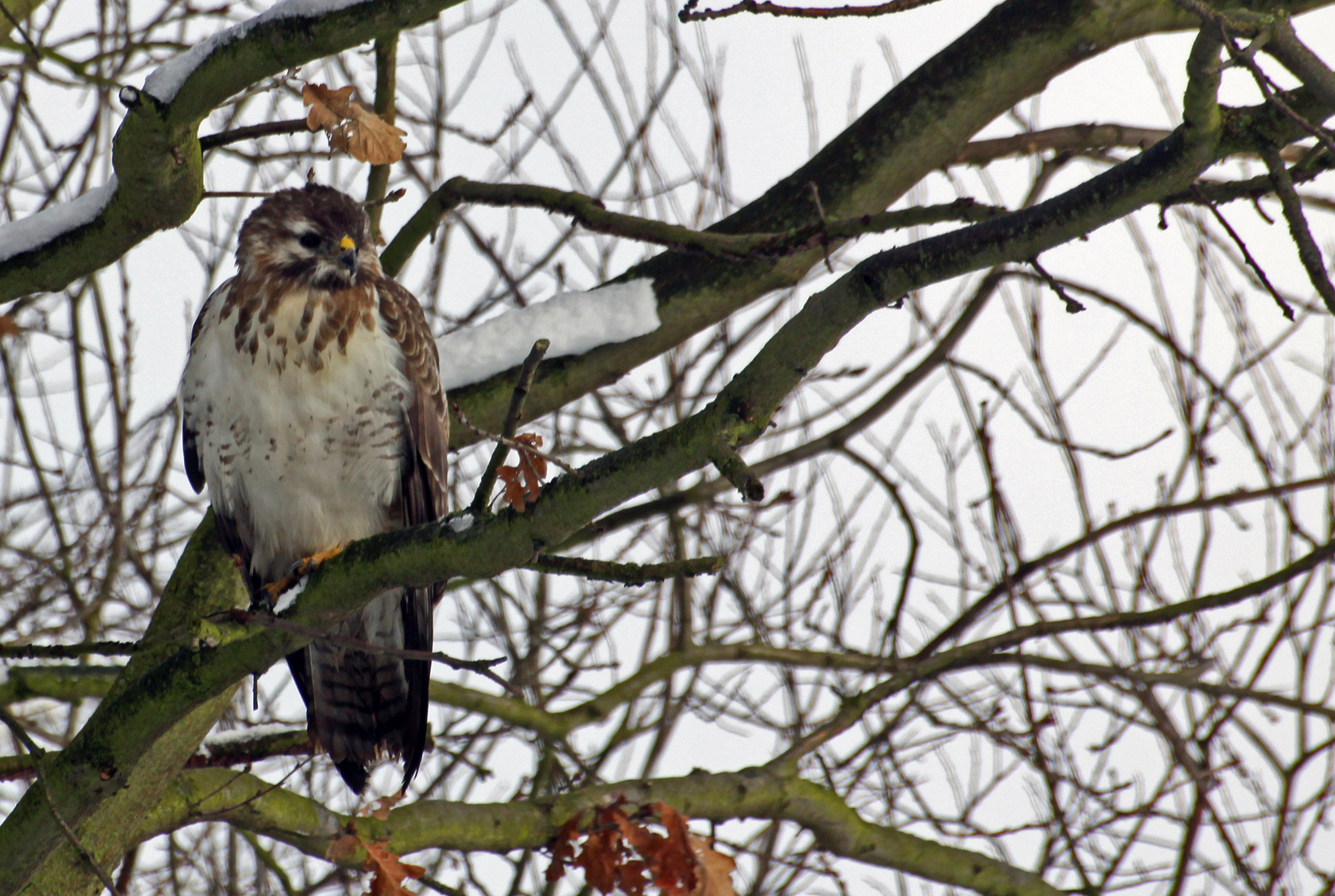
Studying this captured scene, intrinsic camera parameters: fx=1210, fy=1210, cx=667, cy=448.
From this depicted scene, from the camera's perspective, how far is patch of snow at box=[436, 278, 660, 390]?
396 centimetres

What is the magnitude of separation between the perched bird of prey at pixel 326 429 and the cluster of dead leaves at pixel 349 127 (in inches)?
23.0

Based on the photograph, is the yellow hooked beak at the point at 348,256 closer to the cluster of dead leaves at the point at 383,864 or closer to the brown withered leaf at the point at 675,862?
the cluster of dead leaves at the point at 383,864

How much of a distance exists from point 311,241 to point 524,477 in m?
1.76

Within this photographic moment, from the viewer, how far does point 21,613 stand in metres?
5.10

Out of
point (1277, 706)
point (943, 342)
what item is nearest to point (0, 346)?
point (943, 342)

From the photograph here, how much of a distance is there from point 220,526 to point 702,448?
2274mm

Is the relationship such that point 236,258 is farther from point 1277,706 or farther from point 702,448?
point 1277,706

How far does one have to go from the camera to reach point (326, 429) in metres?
3.55

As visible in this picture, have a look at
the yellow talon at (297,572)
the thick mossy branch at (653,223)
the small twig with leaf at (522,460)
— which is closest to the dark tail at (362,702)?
the yellow talon at (297,572)

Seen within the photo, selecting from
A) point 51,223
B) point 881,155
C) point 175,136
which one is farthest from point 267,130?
point 881,155

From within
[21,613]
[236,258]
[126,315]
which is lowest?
[21,613]

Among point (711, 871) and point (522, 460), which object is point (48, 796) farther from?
point (711, 871)

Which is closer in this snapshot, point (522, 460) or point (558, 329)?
point (522, 460)

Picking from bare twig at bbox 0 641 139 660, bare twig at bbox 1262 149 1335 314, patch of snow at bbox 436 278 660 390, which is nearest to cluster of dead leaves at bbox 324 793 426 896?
bare twig at bbox 0 641 139 660
